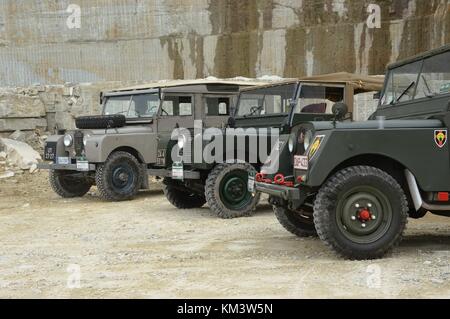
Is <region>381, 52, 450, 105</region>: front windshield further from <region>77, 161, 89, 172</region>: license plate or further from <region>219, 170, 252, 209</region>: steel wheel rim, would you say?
<region>77, 161, 89, 172</region>: license plate

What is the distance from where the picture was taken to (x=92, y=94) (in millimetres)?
16953

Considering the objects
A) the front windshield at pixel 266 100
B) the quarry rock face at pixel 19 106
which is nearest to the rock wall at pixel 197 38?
the quarry rock face at pixel 19 106

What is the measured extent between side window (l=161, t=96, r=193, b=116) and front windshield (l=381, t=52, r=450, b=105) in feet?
14.9

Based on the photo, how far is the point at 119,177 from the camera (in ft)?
32.1

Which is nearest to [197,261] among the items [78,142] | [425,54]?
[425,54]

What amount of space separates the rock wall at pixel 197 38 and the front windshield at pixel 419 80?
Result: 34.0 feet

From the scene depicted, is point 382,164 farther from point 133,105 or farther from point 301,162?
point 133,105

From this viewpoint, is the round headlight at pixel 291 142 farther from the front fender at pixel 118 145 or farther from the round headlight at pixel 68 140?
the round headlight at pixel 68 140

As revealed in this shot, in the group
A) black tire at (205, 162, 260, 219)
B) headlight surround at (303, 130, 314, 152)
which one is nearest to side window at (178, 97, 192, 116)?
black tire at (205, 162, 260, 219)

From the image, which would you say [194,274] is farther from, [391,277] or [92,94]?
[92,94]

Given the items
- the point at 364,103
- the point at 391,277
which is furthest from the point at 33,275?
the point at 364,103

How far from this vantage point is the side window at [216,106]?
32.7 feet

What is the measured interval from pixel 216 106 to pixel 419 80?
4983mm
